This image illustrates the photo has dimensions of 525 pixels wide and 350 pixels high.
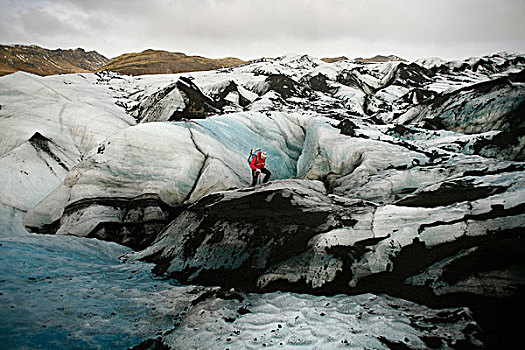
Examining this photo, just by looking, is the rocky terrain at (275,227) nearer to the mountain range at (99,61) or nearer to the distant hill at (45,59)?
the mountain range at (99,61)

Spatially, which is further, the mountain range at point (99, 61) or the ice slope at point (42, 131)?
the mountain range at point (99, 61)

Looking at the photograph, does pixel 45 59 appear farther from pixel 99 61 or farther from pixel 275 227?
pixel 275 227

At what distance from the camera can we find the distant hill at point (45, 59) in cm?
11367

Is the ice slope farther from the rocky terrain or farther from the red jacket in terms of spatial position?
the red jacket

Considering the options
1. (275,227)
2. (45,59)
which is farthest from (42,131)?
(45,59)

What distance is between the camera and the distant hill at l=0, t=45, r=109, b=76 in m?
114

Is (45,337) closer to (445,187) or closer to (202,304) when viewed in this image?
(202,304)

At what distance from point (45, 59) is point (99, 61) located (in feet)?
123

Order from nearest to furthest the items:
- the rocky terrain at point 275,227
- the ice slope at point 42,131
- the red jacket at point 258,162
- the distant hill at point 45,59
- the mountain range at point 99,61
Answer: the rocky terrain at point 275,227
the red jacket at point 258,162
the ice slope at point 42,131
the mountain range at point 99,61
the distant hill at point 45,59

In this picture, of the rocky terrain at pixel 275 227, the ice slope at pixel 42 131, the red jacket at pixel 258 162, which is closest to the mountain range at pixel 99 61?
the ice slope at pixel 42 131

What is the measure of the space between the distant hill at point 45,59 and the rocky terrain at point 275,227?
390ft

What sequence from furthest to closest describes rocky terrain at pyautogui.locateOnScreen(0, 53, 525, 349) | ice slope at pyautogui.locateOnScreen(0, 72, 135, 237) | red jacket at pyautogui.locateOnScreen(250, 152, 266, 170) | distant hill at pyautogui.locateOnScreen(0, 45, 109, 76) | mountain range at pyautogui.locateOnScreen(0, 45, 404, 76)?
distant hill at pyautogui.locateOnScreen(0, 45, 109, 76)
mountain range at pyautogui.locateOnScreen(0, 45, 404, 76)
ice slope at pyautogui.locateOnScreen(0, 72, 135, 237)
red jacket at pyautogui.locateOnScreen(250, 152, 266, 170)
rocky terrain at pyautogui.locateOnScreen(0, 53, 525, 349)

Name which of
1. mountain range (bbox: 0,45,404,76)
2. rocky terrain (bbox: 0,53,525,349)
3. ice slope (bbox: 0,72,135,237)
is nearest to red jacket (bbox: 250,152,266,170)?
rocky terrain (bbox: 0,53,525,349)

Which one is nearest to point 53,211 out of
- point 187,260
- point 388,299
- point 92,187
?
point 92,187
